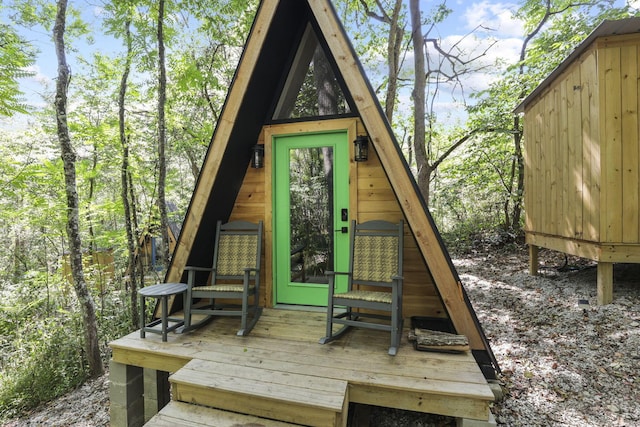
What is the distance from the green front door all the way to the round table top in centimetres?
Answer: 109

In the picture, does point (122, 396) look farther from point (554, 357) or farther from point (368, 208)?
point (554, 357)

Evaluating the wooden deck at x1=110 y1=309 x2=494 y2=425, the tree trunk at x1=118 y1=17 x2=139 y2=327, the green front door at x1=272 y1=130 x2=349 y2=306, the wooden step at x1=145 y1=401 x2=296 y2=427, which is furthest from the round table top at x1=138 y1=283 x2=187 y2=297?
the tree trunk at x1=118 y1=17 x2=139 y2=327

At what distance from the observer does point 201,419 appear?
6.21 feet

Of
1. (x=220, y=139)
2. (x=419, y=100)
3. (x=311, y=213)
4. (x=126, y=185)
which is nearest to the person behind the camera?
(x=220, y=139)

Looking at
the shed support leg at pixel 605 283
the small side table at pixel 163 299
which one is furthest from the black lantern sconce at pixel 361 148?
the shed support leg at pixel 605 283

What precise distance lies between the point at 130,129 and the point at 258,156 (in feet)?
13.5

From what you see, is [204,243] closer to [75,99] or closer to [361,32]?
[75,99]

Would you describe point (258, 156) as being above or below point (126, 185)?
above

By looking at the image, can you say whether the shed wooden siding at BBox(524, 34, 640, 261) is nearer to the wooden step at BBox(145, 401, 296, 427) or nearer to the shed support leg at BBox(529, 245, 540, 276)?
the shed support leg at BBox(529, 245, 540, 276)

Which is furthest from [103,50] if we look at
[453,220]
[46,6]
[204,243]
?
[453,220]

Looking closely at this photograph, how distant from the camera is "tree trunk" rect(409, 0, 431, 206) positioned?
7.20m

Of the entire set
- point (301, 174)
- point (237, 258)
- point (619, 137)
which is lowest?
point (237, 258)

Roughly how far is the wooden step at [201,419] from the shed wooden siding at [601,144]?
12.5ft

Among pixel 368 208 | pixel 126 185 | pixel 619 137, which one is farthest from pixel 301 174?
pixel 126 185
